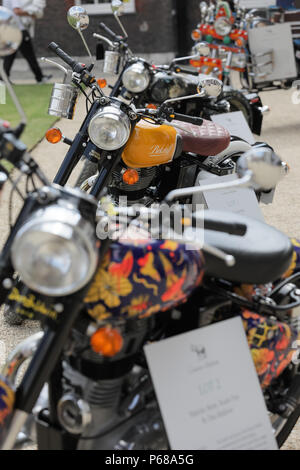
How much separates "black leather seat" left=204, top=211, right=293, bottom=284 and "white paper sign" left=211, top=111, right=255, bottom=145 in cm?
241

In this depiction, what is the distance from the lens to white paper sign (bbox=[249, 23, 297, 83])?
7293mm

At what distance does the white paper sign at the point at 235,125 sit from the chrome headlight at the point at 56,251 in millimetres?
2912

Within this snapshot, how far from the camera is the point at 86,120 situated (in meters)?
2.72

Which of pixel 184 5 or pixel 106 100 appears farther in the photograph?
pixel 184 5

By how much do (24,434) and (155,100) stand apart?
2.96 meters

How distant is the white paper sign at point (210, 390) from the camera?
4.59 feet

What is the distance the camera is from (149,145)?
2.78 meters

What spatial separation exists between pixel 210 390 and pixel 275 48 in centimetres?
664

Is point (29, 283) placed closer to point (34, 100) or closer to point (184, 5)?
point (34, 100)

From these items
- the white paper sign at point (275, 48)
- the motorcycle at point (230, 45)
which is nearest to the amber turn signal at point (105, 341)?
the motorcycle at point (230, 45)

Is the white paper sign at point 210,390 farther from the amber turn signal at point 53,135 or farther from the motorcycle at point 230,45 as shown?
the motorcycle at point 230,45

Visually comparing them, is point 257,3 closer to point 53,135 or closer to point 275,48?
point 275,48

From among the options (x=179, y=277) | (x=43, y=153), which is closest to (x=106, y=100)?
(x=179, y=277)

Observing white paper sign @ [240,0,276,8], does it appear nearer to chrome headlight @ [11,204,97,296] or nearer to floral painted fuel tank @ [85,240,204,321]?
floral painted fuel tank @ [85,240,204,321]
